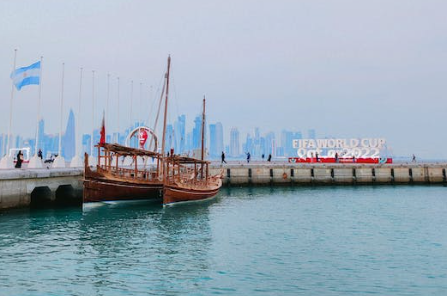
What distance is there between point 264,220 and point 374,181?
38.7 m

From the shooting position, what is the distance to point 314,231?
938 inches

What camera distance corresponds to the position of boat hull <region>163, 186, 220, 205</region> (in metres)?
35.2

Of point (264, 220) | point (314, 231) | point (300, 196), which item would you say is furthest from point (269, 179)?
point (314, 231)

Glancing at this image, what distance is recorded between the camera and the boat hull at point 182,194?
3519cm

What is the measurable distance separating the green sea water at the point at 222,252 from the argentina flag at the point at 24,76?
540 inches

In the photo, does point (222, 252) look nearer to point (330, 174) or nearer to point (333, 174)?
point (330, 174)

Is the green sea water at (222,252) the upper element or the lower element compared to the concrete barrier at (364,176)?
lower

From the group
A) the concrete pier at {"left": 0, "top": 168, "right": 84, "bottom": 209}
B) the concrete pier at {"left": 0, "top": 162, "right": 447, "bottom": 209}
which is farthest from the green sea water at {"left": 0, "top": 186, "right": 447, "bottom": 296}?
the concrete pier at {"left": 0, "top": 162, "right": 447, "bottom": 209}

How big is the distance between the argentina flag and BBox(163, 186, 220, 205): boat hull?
58.5ft

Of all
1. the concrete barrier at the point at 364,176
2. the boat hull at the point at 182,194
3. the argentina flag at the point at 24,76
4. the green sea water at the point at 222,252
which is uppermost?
the argentina flag at the point at 24,76

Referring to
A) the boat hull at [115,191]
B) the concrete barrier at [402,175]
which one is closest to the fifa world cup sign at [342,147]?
the concrete barrier at [402,175]

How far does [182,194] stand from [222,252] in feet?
63.5

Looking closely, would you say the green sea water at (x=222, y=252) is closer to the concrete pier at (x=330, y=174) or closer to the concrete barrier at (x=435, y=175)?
the concrete pier at (x=330, y=174)

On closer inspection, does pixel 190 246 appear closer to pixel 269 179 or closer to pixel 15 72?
pixel 15 72
